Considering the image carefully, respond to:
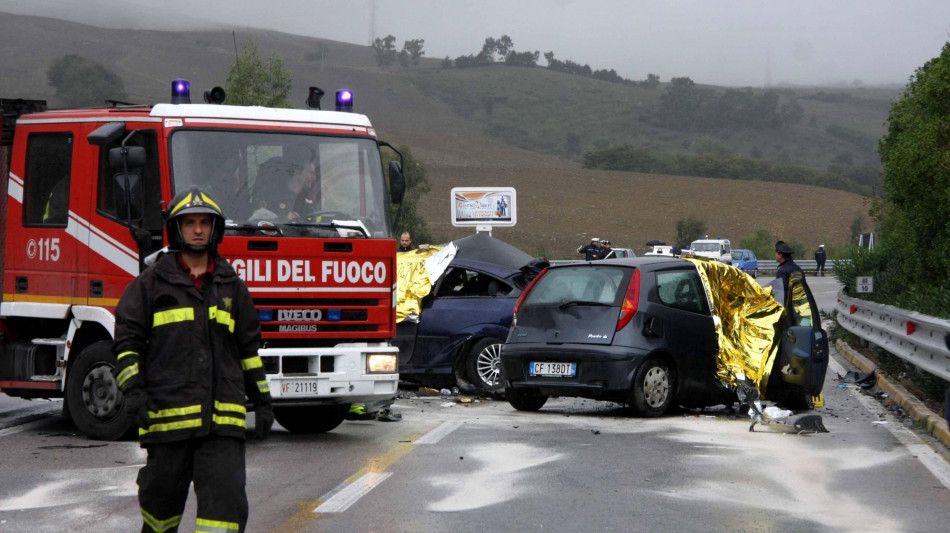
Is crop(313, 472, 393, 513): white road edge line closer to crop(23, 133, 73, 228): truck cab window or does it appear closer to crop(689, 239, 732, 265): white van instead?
crop(23, 133, 73, 228): truck cab window

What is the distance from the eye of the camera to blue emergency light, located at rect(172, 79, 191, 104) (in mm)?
11141

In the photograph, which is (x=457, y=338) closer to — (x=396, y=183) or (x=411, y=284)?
(x=411, y=284)

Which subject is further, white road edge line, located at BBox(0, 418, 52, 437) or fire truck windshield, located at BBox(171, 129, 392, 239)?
white road edge line, located at BBox(0, 418, 52, 437)

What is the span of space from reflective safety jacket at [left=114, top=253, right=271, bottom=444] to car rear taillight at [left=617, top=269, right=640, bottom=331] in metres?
7.12

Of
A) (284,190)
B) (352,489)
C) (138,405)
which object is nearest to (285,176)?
(284,190)

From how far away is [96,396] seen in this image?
10.6 m

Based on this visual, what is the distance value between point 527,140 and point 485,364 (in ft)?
535

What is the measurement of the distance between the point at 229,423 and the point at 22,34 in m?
181

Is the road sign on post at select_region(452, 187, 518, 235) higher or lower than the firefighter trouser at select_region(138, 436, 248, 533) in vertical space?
higher

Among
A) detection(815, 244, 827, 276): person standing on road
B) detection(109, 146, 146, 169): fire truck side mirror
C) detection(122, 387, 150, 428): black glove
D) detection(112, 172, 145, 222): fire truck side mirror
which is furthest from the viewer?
detection(815, 244, 827, 276): person standing on road

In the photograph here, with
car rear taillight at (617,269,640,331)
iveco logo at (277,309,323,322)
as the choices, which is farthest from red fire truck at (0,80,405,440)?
car rear taillight at (617,269,640,331)

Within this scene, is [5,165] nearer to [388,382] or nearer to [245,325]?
[388,382]

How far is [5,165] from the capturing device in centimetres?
1145

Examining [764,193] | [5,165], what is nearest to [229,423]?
[5,165]
